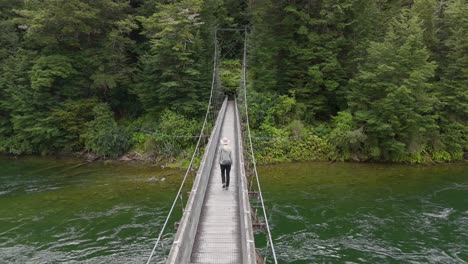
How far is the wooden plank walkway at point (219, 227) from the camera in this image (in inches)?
233

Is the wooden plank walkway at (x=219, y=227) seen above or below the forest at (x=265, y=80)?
below

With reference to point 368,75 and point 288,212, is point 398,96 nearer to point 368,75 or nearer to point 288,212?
point 368,75

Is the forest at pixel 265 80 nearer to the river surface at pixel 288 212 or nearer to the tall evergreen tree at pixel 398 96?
the tall evergreen tree at pixel 398 96

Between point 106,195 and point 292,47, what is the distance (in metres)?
12.7

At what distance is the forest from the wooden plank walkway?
9887 mm

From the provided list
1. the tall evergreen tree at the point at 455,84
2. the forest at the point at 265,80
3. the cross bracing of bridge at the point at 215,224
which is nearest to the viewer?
the cross bracing of bridge at the point at 215,224

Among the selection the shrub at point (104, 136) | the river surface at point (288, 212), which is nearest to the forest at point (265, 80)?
the shrub at point (104, 136)

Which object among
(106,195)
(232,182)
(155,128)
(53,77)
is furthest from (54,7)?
(232,182)

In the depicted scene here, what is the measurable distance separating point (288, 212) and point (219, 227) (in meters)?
5.77

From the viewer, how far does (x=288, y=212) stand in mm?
12102

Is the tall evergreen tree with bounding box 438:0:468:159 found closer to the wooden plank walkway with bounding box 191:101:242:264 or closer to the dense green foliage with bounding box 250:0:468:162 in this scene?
the dense green foliage with bounding box 250:0:468:162

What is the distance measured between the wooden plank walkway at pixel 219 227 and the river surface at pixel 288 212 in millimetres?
2696

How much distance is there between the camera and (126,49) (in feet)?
72.9

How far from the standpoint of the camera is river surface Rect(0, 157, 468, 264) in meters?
9.86
